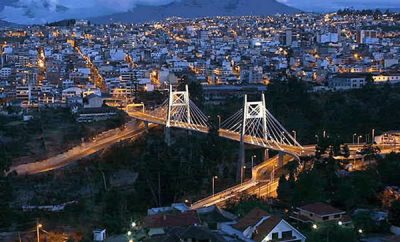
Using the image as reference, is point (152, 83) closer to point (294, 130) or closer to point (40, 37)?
point (294, 130)

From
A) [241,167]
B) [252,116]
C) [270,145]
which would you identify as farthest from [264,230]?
[252,116]

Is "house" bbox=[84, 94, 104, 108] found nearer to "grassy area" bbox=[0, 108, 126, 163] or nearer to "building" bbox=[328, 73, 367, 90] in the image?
"grassy area" bbox=[0, 108, 126, 163]

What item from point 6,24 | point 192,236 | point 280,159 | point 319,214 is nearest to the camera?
point 192,236

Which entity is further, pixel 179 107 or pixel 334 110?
pixel 179 107

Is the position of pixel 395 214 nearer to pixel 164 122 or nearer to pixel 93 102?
pixel 164 122

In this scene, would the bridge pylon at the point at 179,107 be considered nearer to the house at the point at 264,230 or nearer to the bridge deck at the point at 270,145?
the bridge deck at the point at 270,145

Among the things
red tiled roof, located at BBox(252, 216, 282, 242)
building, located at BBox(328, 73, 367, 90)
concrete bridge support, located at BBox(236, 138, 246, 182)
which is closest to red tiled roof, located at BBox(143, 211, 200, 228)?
red tiled roof, located at BBox(252, 216, 282, 242)

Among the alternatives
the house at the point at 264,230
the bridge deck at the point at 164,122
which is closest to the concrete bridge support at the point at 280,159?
the bridge deck at the point at 164,122
